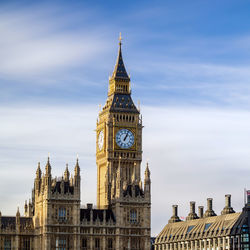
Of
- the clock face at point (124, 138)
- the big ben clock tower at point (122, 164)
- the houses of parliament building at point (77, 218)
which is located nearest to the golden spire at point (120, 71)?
the big ben clock tower at point (122, 164)

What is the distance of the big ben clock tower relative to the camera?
166875 mm

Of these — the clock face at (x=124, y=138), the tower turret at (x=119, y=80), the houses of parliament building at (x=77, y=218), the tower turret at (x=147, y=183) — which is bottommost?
the houses of parliament building at (x=77, y=218)

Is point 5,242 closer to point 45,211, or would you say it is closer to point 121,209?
point 45,211

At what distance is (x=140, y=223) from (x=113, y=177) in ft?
43.5

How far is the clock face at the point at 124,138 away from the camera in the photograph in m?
185

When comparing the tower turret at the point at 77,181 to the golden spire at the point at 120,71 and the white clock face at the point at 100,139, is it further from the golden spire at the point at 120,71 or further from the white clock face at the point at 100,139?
the golden spire at the point at 120,71

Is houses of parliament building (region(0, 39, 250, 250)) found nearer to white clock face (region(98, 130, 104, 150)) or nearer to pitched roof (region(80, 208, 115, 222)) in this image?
pitched roof (region(80, 208, 115, 222))

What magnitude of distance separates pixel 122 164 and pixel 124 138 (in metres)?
5.26

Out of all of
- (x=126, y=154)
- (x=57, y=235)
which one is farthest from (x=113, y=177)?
(x=57, y=235)

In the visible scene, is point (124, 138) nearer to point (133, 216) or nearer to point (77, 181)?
point (133, 216)

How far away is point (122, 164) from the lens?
184 m

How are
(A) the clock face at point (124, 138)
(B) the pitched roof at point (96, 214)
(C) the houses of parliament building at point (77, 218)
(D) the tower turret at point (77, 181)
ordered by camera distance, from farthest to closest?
(A) the clock face at point (124, 138), (B) the pitched roof at point (96, 214), (D) the tower turret at point (77, 181), (C) the houses of parliament building at point (77, 218)

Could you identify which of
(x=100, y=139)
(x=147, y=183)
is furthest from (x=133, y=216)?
(x=100, y=139)

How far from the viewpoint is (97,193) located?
186 metres
